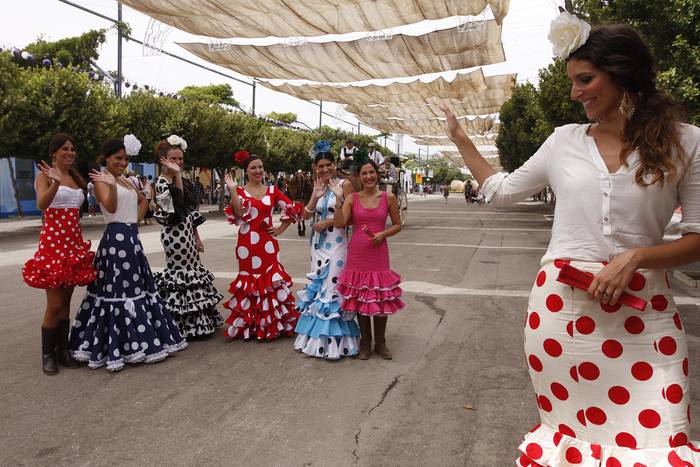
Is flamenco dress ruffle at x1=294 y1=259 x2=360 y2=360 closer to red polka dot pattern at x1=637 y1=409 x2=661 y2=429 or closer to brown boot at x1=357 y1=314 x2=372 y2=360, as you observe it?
brown boot at x1=357 y1=314 x2=372 y2=360

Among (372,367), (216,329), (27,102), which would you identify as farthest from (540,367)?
(27,102)

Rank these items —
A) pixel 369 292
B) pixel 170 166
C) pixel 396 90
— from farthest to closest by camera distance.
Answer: pixel 396 90 → pixel 170 166 → pixel 369 292

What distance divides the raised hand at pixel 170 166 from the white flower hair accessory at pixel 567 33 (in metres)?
4.45

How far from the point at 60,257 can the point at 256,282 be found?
1.81 m

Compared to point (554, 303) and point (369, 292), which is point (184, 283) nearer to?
point (369, 292)

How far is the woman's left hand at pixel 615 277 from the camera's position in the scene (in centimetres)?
162

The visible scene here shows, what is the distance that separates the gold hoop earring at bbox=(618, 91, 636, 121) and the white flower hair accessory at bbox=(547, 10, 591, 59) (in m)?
0.22

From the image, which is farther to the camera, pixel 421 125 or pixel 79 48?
pixel 421 125

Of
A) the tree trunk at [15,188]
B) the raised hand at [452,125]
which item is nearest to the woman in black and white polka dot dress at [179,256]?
Answer: the raised hand at [452,125]

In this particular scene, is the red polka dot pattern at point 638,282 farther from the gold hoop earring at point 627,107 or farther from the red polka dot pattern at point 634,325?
the gold hoop earring at point 627,107

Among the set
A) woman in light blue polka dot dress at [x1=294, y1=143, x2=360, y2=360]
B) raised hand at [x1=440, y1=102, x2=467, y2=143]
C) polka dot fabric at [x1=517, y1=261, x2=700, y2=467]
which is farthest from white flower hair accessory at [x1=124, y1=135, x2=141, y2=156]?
polka dot fabric at [x1=517, y1=261, x2=700, y2=467]

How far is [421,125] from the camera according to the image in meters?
33.0

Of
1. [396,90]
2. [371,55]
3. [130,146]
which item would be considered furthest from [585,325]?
[396,90]

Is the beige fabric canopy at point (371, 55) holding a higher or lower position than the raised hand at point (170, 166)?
higher
